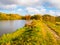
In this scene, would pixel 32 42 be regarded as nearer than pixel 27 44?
No

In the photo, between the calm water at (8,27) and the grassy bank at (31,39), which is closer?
the grassy bank at (31,39)

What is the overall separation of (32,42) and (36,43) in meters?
0.39

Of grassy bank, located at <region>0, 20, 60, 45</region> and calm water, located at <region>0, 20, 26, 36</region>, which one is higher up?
grassy bank, located at <region>0, 20, 60, 45</region>

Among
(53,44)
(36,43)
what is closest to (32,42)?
(36,43)

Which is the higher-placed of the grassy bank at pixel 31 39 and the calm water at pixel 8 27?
the grassy bank at pixel 31 39

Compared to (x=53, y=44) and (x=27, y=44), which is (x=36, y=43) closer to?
(x=27, y=44)

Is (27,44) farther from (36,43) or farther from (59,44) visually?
(59,44)

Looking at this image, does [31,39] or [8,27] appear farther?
[8,27]

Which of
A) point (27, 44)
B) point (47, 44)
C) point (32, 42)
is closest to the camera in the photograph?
point (27, 44)

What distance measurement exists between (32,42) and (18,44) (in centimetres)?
146

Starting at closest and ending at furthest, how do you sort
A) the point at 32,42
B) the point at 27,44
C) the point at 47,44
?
the point at 27,44, the point at 32,42, the point at 47,44

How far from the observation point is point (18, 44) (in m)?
13.9

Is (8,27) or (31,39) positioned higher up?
(31,39)

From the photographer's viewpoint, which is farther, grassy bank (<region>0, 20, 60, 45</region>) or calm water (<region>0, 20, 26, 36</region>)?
calm water (<region>0, 20, 26, 36</region>)
